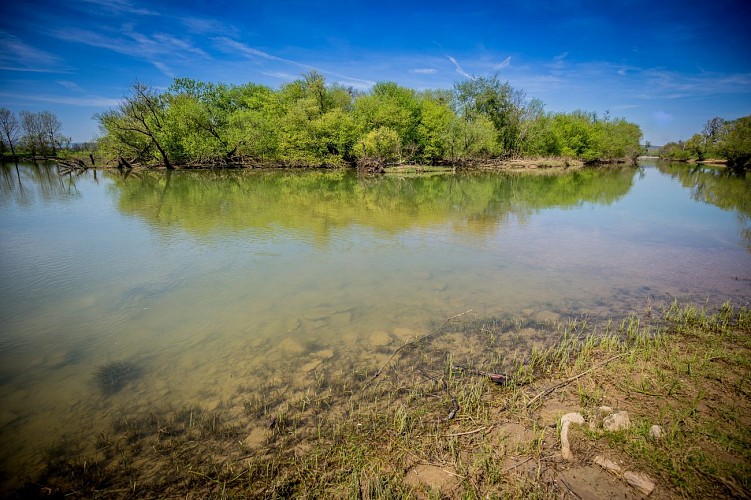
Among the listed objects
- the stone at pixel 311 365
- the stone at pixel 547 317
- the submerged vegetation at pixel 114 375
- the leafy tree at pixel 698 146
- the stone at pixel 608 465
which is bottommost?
the submerged vegetation at pixel 114 375

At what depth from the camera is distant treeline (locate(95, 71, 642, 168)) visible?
164ft

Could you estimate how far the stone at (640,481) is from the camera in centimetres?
314

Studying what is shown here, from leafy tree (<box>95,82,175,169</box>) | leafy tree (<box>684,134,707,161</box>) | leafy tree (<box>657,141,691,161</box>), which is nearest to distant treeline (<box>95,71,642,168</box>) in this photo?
leafy tree (<box>95,82,175,169</box>)

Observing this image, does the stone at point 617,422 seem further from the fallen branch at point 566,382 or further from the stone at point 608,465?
the fallen branch at point 566,382

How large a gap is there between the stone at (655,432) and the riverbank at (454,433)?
16 millimetres

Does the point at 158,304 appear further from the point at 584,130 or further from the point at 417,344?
the point at 584,130

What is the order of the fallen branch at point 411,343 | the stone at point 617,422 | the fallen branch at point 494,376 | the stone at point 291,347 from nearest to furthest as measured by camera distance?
the stone at point 617,422 < the fallen branch at point 494,376 < the fallen branch at point 411,343 < the stone at point 291,347

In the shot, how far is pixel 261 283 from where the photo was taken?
9.16 m

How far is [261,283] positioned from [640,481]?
8.53 metres

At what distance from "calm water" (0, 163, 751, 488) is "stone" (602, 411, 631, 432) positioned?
3509 millimetres

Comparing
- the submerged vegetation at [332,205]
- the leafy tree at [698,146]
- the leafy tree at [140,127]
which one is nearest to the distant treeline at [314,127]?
the leafy tree at [140,127]

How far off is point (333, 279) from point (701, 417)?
307 inches

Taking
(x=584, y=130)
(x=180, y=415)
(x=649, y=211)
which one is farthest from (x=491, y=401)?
(x=584, y=130)

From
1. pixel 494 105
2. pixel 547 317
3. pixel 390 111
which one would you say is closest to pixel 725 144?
pixel 494 105
